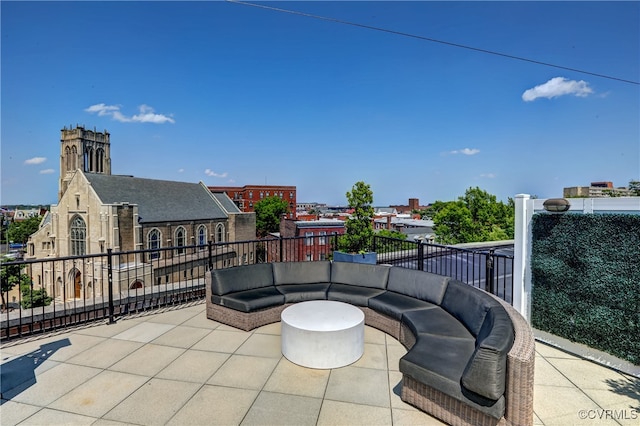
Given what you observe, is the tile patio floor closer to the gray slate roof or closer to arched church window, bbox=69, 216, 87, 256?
the gray slate roof

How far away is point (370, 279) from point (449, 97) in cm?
1742

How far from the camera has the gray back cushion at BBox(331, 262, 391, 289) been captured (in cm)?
467

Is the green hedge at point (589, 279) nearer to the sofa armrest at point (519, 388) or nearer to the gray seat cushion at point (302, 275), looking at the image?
the sofa armrest at point (519, 388)

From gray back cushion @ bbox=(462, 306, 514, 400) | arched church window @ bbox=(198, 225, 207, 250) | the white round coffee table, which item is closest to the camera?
gray back cushion @ bbox=(462, 306, 514, 400)

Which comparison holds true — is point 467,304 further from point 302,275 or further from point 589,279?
point 302,275

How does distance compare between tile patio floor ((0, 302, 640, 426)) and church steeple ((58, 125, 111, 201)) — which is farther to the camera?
church steeple ((58, 125, 111, 201))

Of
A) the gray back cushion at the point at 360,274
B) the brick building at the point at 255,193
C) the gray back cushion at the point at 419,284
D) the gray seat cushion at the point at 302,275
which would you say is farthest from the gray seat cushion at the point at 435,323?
the brick building at the point at 255,193

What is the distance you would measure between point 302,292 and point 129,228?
93.8 feet

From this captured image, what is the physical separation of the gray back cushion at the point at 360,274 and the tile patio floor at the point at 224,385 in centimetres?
94

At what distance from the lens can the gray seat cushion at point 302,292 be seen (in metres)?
4.45

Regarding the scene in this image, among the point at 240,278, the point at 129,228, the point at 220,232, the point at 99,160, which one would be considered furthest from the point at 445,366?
the point at 99,160

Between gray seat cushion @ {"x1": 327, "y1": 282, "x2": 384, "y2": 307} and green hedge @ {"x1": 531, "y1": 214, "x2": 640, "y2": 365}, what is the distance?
2.23 m

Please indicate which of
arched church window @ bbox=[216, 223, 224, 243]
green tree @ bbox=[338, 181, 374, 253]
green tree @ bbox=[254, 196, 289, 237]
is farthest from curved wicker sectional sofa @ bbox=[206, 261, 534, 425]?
green tree @ bbox=[254, 196, 289, 237]

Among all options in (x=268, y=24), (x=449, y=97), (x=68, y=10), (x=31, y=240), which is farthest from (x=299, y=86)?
(x=31, y=240)
